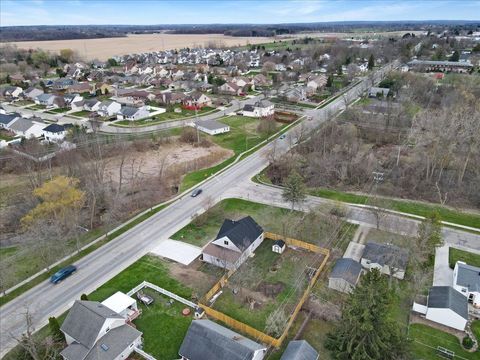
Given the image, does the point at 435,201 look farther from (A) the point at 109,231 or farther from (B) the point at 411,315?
(A) the point at 109,231

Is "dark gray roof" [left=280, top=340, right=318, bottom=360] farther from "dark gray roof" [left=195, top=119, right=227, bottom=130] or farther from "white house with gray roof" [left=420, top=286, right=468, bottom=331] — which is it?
"dark gray roof" [left=195, top=119, right=227, bottom=130]

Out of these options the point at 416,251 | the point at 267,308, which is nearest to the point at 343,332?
the point at 267,308

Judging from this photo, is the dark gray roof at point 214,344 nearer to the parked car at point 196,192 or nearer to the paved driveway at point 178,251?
the paved driveway at point 178,251

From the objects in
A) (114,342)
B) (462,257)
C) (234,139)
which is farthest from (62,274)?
(234,139)

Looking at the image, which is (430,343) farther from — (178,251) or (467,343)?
(178,251)

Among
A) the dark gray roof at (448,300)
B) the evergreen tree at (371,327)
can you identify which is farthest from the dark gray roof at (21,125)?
the dark gray roof at (448,300)

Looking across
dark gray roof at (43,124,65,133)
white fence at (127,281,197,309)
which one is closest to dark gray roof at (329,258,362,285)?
white fence at (127,281,197,309)
